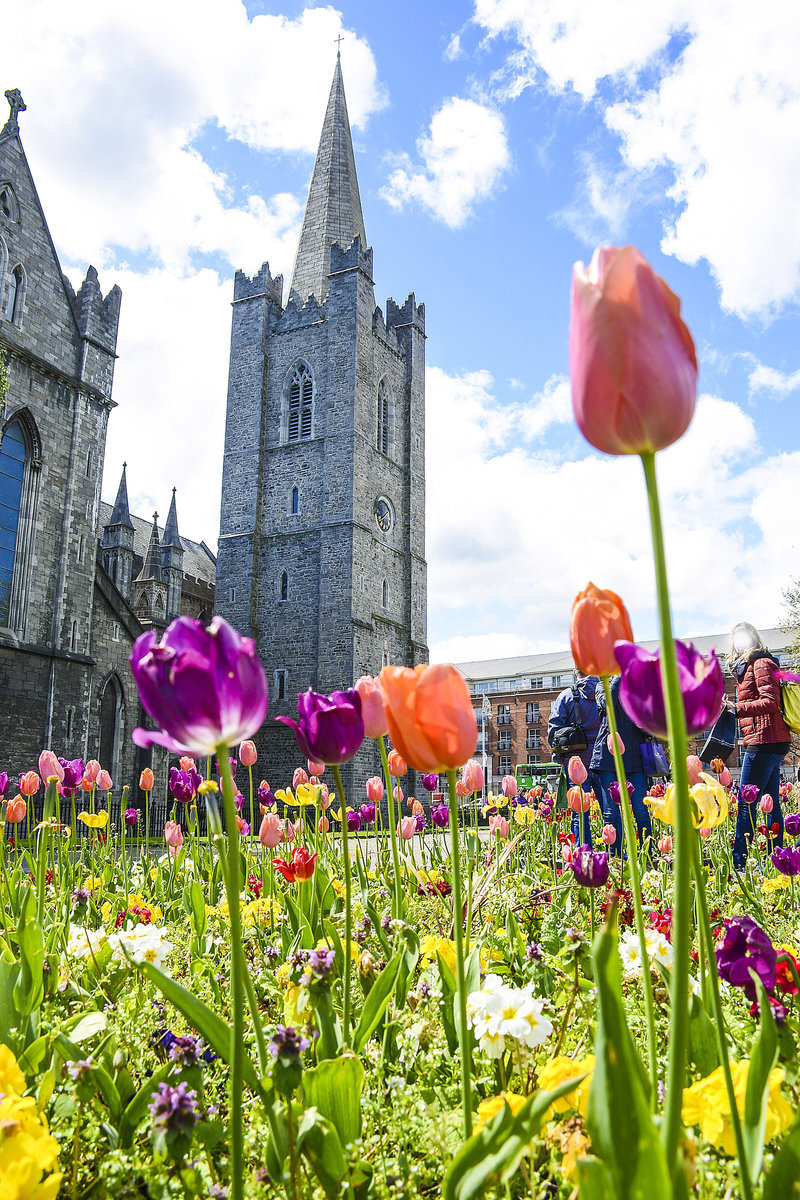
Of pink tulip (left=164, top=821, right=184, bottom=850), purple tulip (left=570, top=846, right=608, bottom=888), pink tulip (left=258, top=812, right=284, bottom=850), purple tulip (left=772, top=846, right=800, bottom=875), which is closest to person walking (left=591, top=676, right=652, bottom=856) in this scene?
purple tulip (left=772, top=846, right=800, bottom=875)

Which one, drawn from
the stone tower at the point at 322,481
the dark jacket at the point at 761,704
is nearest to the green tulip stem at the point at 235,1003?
the dark jacket at the point at 761,704

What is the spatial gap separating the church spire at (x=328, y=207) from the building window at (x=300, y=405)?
329cm

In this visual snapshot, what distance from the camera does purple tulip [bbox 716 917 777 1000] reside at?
129cm

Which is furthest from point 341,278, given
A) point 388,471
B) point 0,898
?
point 0,898

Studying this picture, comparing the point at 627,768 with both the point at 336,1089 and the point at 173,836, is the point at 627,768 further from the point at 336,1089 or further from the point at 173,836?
the point at 336,1089

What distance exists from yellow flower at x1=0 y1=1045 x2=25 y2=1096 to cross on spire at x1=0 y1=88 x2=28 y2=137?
2087 centimetres

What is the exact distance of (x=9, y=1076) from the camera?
1125mm

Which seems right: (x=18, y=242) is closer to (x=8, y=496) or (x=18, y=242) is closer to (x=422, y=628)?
(x=8, y=496)

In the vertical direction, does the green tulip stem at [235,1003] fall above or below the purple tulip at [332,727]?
below

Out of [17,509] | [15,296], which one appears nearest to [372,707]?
[17,509]

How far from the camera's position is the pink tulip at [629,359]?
2.58ft

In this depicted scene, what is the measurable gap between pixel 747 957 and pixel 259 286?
30.8 m

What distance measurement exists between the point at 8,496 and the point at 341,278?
15964 millimetres

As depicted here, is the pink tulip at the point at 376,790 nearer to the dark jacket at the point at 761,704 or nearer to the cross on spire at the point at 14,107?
the dark jacket at the point at 761,704
